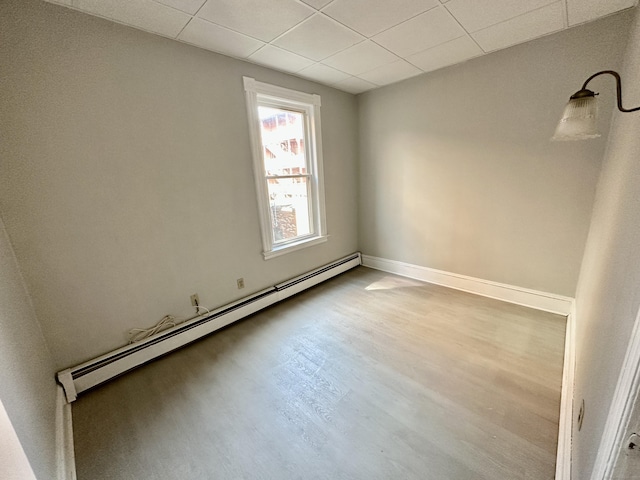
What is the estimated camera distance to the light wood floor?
1.28 meters

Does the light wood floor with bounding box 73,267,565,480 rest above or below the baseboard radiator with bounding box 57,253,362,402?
below

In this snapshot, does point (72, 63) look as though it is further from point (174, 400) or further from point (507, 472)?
point (507, 472)

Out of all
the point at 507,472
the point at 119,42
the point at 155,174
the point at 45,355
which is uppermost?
the point at 119,42

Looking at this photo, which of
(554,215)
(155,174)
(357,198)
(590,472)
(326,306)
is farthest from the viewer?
(357,198)

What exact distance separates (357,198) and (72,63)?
316 centimetres

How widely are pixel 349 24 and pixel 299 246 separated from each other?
2.16m

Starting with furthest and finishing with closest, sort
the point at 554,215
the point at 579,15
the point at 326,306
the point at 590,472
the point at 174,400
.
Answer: the point at 326,306 → the point at 554,215 → the point at 579,15 → the point at 174,400 → the point at 590,472

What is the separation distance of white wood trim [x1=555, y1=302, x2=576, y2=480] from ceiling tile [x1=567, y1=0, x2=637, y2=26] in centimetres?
237

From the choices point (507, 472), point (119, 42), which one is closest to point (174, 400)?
point (507, 472)

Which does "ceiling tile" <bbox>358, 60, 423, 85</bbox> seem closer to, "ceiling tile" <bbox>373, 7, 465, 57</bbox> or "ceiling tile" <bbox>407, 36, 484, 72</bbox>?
"ceiling tile" <bbox>407, 36, 484, 72</bbox>

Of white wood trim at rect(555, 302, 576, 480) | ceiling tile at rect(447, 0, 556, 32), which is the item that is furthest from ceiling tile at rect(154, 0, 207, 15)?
white wood trim at rect(555, 302, 576, 480)

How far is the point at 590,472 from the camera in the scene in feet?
2.61

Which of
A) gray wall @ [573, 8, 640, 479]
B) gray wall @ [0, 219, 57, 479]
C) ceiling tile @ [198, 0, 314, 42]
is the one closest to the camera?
gray wall @ [573, 8, 640, 479]

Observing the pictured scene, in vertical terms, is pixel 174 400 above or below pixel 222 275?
below
